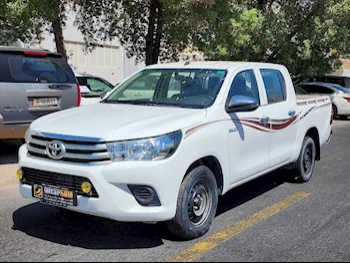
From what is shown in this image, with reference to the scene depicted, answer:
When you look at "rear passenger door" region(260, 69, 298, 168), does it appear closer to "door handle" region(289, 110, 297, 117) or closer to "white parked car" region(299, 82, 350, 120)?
"door handle" region(289, 110, 297, 117)

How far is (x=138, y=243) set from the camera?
4.50 meters

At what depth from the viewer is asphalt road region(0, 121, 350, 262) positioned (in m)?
4.22

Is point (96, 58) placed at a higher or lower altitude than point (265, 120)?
lower

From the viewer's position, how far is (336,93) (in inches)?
708

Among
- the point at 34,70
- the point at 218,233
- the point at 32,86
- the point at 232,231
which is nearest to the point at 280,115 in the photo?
the point at 232,231

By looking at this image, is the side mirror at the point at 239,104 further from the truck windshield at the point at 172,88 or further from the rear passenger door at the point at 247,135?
the truck windshield at the point at 172,88

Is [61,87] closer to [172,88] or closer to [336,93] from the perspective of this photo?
[172,88]

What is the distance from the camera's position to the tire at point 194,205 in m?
4.37

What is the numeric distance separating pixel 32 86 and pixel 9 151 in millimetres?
2206

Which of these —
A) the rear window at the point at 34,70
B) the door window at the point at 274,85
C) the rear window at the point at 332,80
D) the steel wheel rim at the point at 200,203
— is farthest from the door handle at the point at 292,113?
the rear window at the point at 332,80

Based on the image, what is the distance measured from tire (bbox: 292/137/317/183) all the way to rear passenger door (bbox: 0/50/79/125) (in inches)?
147

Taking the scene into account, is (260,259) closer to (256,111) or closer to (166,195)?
(166,195)

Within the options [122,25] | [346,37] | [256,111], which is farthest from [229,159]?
[346,37]

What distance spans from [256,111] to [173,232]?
6.09 ft
